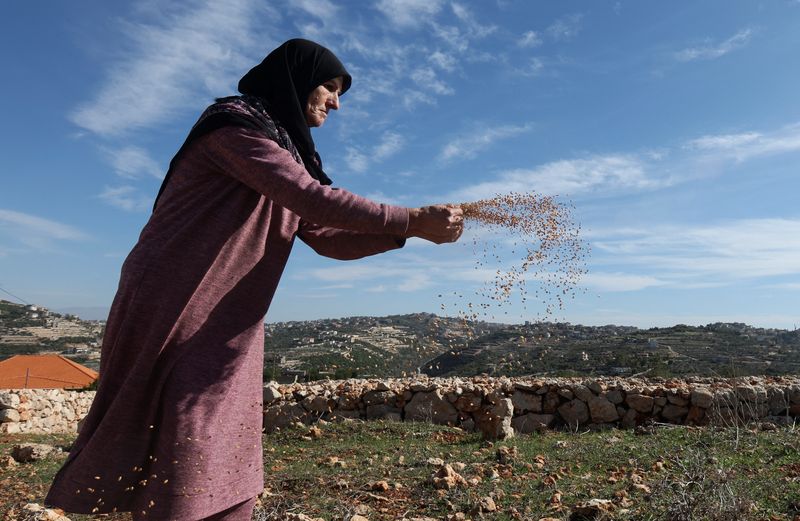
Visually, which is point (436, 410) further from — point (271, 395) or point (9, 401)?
point (9, 401)

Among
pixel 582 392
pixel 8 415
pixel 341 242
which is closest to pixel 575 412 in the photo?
pixel 582 392

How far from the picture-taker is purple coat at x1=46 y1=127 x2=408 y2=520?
4.64 ft

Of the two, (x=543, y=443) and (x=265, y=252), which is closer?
(x=265, y=252)

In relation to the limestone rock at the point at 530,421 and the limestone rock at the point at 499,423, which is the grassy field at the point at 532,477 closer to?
the limestone rock at the point at 499,423

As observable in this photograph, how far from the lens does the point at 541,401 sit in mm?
9641

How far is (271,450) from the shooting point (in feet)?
24.3

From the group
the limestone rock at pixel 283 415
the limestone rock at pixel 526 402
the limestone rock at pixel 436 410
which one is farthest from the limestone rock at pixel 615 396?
the limestone rock at pixel 283 415

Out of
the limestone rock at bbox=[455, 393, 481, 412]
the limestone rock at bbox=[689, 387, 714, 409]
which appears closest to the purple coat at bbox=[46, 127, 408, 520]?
the limestone rock at bbox=[455, 393, 481, 412]

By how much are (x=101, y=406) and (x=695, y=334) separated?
95.4 feet

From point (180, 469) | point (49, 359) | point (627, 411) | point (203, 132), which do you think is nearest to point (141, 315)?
point (180, 469)

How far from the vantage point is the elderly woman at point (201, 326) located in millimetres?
1416

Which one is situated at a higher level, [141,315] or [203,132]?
[203,132]

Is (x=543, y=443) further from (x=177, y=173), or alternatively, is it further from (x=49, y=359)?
(x=49, y=359)

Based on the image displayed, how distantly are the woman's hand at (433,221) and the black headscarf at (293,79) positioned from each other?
453mm
